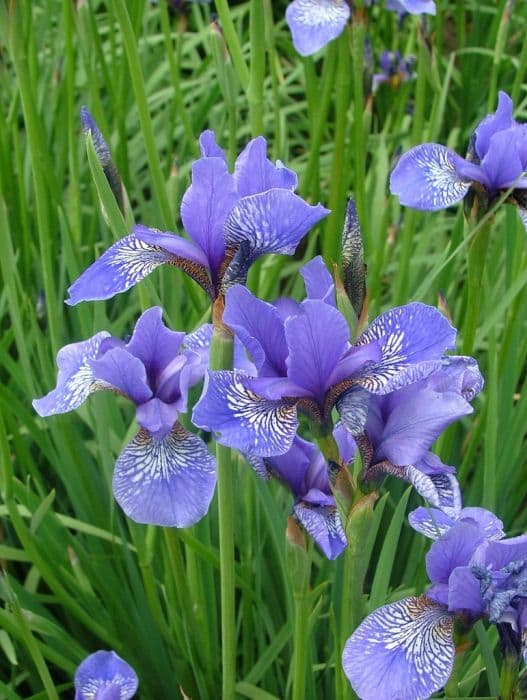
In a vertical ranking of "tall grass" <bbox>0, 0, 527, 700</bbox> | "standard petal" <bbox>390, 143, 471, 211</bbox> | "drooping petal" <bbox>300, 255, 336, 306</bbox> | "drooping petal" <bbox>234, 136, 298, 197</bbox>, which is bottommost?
"tall grass" <bbox>0, 0, 527, 700</bbox>

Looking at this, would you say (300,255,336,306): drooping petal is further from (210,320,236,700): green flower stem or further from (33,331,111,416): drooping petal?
(33,331,111,416): drooping petal

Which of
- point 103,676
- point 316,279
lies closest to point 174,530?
point 103,676

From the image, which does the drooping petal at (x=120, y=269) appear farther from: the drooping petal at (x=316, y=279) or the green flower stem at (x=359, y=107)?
the green flower stem at (x=359, y=107)

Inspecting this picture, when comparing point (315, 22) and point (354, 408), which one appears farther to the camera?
point (315, 22)

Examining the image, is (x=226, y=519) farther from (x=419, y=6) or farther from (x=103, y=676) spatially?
(x=419, y=6)

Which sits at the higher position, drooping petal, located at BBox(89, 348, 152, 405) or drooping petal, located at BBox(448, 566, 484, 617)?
drooping petal, located at BBox(89, 348, 152, 405)

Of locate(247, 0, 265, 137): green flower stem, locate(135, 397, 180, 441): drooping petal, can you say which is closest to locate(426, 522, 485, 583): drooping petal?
locate(135, 397, 180, 441): drooping petal

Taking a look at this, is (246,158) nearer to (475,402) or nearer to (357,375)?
(357,375)
